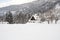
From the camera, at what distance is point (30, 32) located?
1.42 m

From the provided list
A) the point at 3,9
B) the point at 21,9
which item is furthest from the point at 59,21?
the point at 3,9

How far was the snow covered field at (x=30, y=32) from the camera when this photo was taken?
138 centimetres

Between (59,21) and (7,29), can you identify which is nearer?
(59,21)

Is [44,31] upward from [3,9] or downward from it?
downward

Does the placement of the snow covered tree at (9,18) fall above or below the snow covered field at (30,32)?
above

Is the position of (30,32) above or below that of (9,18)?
below

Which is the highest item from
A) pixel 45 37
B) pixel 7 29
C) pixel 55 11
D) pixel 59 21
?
pixel 55 11

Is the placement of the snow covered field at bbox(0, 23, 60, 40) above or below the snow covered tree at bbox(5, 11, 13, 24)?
below

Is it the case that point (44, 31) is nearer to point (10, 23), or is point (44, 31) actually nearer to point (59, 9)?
point (59, 9)

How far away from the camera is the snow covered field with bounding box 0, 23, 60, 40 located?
Result: 1.38 meters

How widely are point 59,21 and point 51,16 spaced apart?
14cm

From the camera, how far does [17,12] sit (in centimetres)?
143

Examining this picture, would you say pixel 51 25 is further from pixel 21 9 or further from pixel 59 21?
pixel 21 9

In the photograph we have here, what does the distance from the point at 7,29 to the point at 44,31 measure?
1.89 feet
